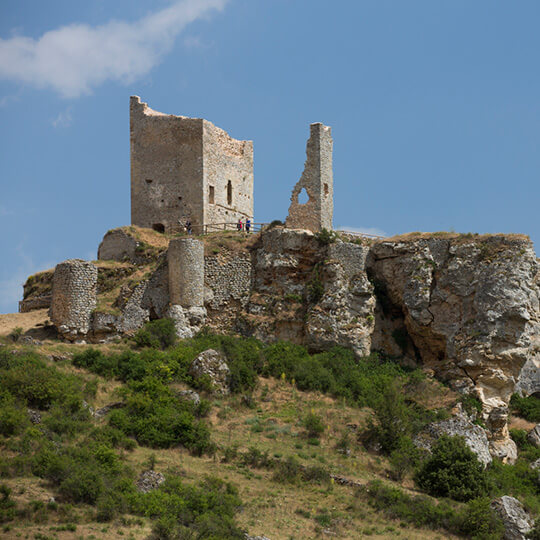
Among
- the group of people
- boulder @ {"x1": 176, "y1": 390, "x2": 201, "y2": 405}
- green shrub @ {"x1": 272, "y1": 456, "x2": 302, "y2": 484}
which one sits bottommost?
green shrub @ {"x1": 272, "y1": 456, "x2": 302, "y2": 484}

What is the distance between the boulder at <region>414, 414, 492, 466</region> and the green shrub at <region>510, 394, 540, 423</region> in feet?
20.1

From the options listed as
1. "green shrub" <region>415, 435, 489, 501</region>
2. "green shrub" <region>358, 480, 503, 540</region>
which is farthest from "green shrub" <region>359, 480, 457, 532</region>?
"green shrub" <region>415, 435, 489, 501</region>

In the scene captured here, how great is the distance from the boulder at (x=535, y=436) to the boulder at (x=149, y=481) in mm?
17273

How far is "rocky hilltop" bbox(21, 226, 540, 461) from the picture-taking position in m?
40.1

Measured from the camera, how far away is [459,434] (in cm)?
3678

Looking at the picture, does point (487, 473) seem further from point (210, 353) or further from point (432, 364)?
point (210, 353)

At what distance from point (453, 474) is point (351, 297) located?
32.6ft

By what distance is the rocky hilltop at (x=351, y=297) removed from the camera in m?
40.1

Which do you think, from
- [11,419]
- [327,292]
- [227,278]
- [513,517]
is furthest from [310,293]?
[11,419]

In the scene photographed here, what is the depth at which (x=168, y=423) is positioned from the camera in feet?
112

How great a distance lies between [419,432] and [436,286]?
7353 mm

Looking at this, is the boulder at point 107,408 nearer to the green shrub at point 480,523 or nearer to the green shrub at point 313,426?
the green shrub at point 313,426

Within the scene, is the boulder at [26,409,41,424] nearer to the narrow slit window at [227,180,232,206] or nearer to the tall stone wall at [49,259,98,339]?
the tall stone wall at [49,259,98,339]

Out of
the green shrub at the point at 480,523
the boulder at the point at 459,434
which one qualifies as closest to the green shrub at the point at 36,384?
the boulder at the point at 459,434
